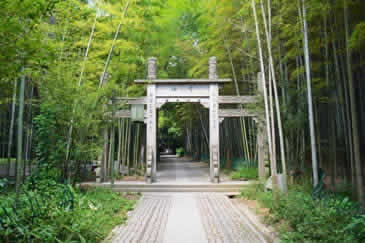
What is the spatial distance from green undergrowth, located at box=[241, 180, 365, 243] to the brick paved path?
0.42 m

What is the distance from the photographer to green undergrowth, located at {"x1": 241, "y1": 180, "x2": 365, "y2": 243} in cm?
249

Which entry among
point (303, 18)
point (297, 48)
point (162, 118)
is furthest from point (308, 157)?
point (162, 118)

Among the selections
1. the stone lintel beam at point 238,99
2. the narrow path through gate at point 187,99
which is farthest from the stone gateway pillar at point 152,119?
the stone lintel beam at point 238,99

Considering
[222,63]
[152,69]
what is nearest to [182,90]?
[152,69]

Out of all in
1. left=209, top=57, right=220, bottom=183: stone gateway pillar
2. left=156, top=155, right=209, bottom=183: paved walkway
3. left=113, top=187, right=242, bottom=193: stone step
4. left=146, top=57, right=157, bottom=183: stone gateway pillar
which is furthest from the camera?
left=156, top=155, right=209, bottom=183: paved walkway

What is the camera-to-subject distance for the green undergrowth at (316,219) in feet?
8.18

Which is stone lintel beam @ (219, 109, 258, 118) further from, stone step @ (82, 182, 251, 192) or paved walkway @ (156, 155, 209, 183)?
paved walkway @ (156, 155, 209, 183)

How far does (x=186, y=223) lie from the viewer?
365cm

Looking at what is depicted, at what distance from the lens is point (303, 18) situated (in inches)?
161

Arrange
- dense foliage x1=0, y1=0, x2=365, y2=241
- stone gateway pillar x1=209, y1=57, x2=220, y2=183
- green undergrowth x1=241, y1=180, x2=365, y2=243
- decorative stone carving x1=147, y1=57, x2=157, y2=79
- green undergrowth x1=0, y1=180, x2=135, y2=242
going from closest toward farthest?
green undergrowth x1=0, y1=180, x2=135, y2=242 < green undergrowth x1=241, y1=180, x2=365, y2=243 < dense foliage x1=0, y1=0, x2=365, y2=241 < stone gateway pillar x1=209, y1=57, x2=220, y2=183 < decorative stone carving x1=147, y1=57, x2=157, y2=79

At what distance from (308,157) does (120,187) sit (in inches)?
216

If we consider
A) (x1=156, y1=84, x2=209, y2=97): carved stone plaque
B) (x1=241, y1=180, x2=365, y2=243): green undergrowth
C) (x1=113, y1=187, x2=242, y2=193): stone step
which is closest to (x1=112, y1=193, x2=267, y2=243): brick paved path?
(x1=241, y1=180, x2=365, y2=243): green undergrowth

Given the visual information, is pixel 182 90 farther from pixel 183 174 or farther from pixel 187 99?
pixel 183 174

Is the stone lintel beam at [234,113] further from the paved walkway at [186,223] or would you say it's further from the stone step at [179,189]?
the paved walkway at [186,223]
